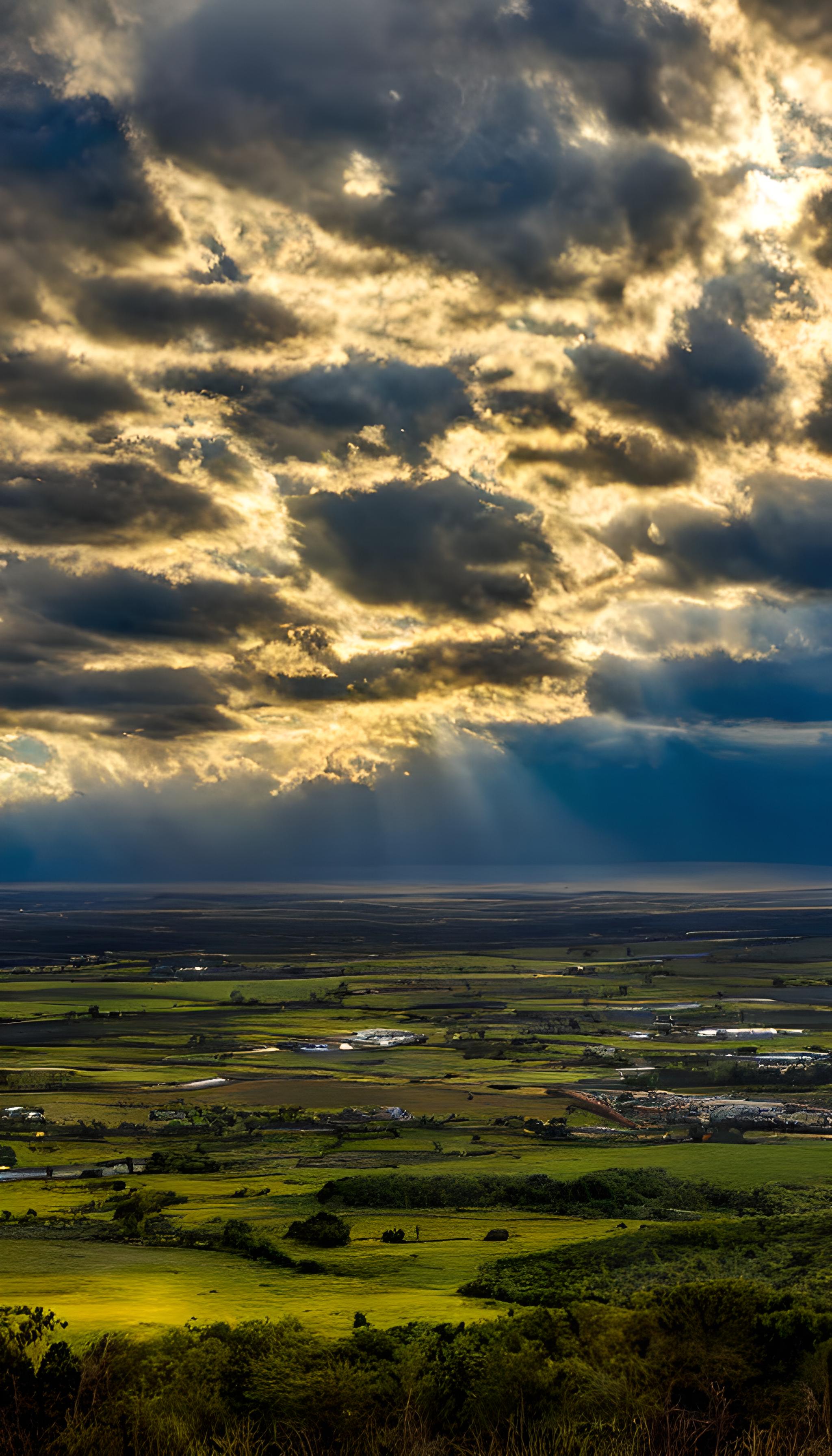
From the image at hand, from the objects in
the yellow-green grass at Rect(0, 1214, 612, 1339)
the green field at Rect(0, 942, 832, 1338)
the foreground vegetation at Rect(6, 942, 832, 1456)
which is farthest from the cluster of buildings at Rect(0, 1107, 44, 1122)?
→ the yellow-green grass at Rect(0, 1214, 612, 1339)

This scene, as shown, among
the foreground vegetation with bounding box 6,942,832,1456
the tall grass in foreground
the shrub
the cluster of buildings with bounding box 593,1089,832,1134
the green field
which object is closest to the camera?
the tall grass in foreground

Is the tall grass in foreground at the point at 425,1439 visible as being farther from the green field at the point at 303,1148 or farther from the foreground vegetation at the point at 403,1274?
the green field at the point at 303,1148

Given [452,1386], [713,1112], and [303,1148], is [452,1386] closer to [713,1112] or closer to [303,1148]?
[303,1148]

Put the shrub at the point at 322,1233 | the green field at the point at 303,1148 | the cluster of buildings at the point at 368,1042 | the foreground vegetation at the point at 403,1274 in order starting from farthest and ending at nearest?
the cluster of buildings at the point at 368,1042 → the shrub at the point at 322,1233 → the green field at the point at 303,1148 → the foreground vegetation at the point at 403,1274

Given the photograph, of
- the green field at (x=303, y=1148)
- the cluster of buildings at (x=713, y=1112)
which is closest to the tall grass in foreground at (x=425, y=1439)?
the green field at (x=303, y=1148)

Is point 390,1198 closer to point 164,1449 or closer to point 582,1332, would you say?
point 582,1332

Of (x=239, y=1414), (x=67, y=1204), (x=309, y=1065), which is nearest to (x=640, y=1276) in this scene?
(x=239, y=1414)

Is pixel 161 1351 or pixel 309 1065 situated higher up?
pixel 161 1351

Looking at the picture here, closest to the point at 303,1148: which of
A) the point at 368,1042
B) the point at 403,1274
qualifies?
the point at 403,1274

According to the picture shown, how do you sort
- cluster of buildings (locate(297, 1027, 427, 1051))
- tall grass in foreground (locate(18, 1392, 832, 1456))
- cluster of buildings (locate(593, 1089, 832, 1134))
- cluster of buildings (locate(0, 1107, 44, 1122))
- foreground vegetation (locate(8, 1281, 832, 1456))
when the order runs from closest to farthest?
tall grass in foreground (locate(18, 1392, 832, 1456)), foreground vegetation (locate(8, 1281, 832, 1456)), cluster of buildings (locate(593, 1089, 832, 1134)), cluster of buildings (locate(0, 1107, 44, 1122)), cluster of buildings (locate(297, 1027, 427, 1051))

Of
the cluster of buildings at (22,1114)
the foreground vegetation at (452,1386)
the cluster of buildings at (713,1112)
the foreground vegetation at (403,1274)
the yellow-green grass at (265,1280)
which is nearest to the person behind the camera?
the foreground vegetation at (452,1386)

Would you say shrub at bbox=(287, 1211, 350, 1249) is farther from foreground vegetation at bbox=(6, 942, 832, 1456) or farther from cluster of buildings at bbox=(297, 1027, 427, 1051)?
cluster of buildings at bbox=(297, 1027, 427, 1051)
